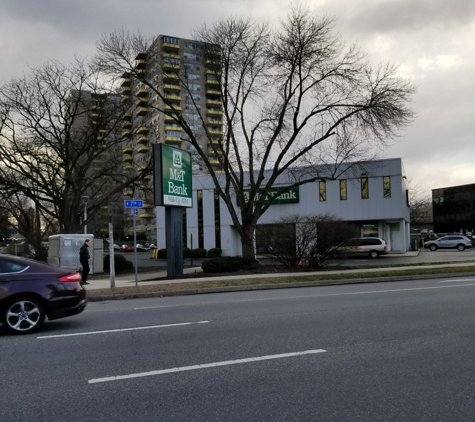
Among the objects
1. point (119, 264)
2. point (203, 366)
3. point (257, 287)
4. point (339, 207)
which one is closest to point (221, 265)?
point (257, 287)

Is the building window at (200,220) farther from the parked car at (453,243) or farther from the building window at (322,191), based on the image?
the parked car at (453,243)

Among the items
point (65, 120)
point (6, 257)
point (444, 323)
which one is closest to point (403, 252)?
point (65, 120)

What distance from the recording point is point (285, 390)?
5.00 m

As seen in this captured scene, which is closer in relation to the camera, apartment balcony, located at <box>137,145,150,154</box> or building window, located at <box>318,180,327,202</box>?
building window, located at <box>318,180,327,202</box>

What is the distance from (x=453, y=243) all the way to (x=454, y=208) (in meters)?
40.1

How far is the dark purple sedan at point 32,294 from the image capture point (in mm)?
8328

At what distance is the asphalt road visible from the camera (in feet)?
14.7

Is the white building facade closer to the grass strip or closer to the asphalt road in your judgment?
the grass strip

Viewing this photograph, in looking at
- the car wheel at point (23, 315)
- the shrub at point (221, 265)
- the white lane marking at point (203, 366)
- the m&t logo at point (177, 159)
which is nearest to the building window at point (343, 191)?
the shrub at point (221, 265)

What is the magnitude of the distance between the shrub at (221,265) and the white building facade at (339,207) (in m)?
16.7

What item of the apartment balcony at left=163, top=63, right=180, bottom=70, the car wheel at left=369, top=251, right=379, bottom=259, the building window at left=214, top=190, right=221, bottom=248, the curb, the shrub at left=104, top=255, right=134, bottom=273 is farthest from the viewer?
the building window at left=214, top=190, right=221, bottom=248

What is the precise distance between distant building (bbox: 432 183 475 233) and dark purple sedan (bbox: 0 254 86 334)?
3197 inches

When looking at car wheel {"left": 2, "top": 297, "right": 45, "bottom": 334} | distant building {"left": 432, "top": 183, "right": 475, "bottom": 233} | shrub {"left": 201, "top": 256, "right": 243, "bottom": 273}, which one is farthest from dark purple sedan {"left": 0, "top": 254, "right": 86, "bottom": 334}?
distant building {"left": 432, "top": 183, "right": 475, "bottom": 233}

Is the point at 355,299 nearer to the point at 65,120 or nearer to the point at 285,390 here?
the point at 285,390
